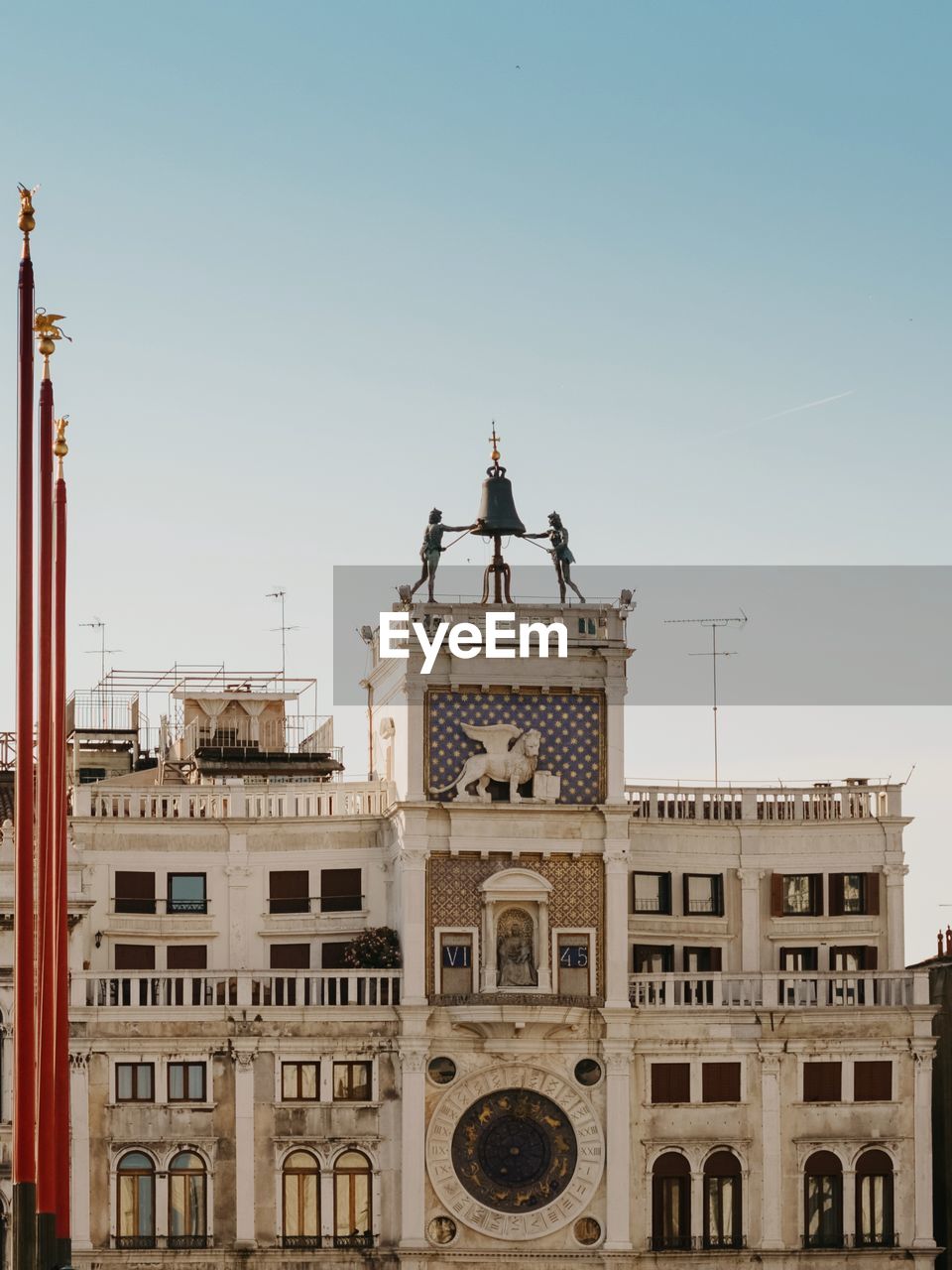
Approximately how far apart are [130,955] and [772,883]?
1667cm

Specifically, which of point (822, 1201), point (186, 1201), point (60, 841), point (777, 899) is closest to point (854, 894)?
point (777, 899)

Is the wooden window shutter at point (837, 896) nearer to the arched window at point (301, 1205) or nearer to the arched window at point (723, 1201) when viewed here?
the arched window at point (723, 1201)

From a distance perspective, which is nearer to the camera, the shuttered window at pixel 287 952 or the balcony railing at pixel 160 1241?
the balcony railing at pixel 160 1241

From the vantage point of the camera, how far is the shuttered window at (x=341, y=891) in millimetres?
77938

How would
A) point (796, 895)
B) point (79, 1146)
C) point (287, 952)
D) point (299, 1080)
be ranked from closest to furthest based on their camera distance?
point (79, 1146)
point (299, 1080)
point (287, 952)
point (796, 895)

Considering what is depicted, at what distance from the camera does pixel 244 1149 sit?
7425cm

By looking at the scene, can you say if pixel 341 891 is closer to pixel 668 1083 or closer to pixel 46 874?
pixel 668 1083

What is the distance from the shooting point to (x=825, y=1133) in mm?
76000

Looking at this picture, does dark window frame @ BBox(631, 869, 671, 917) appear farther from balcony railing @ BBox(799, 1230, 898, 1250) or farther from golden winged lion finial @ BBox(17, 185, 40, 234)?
golden winged lion finial @ BBox(17, 185, 40, 234)

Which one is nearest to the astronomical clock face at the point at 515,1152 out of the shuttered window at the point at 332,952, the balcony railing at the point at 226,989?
the balcony railing at the point at 226,989

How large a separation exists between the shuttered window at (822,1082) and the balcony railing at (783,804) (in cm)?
665

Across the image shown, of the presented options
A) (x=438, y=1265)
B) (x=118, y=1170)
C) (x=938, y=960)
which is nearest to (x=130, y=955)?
(x=118, y=1170)

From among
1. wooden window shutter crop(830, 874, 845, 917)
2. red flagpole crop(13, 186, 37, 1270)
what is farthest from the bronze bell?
red flagpole crop(13, 186, 37, 1270)

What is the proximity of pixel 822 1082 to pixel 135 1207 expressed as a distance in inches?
680
